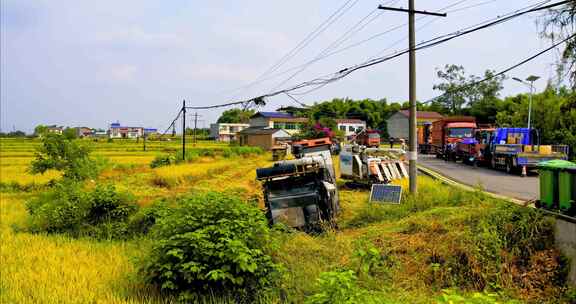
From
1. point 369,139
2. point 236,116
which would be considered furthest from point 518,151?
point 236,116

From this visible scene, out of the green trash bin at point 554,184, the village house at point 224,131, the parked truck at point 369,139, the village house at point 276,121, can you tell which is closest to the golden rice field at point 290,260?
the green trash bin at point 554,184

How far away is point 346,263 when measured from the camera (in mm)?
8156

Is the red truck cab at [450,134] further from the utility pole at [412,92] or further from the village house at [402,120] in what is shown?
the village house at [402,120]

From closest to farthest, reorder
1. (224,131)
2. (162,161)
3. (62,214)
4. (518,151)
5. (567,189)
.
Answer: (567,189)
(62,214)
(518,151)
(162,161)
(224,131)

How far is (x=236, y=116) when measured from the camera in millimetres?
149750

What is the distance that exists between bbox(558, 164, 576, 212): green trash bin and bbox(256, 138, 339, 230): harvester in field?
17.5 feet

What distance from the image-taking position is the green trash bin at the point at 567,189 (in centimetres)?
754

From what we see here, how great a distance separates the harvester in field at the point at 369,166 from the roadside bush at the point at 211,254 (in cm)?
1044

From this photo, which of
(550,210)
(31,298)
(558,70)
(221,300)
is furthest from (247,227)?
(558,70)

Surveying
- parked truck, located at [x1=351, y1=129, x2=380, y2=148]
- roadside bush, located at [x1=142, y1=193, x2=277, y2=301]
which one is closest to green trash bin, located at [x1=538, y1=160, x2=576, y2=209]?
roadside bush, located at [x1=142, y1=193, x2=277, y2=301]

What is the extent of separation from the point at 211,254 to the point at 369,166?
1168cm

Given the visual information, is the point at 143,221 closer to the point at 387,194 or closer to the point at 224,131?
the point at 387,194

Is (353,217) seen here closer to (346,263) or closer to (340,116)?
(346,263)

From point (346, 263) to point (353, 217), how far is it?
171 inches
